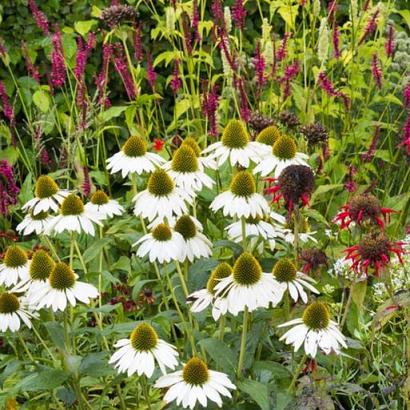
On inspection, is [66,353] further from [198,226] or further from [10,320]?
[198,226]

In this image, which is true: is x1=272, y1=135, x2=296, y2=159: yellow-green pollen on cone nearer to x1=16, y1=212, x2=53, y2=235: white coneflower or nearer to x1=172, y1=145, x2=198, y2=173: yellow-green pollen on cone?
x1=172, y1=145, x2=198, y2=173: yellow-green pollen on cone

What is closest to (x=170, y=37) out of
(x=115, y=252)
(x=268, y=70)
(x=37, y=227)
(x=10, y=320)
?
(x=268, y=70)

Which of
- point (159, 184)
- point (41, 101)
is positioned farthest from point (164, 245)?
point (41, 101)

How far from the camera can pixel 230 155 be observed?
2426 mm

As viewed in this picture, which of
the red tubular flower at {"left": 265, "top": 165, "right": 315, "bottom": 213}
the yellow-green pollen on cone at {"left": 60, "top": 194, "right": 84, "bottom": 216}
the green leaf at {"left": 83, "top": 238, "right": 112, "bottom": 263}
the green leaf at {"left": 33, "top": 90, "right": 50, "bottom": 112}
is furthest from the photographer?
the green leaf at {"left": 33, "top": 90, "right": 50, "bottom": 112}

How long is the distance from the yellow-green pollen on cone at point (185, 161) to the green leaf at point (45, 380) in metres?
0.56

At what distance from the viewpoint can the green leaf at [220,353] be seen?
86.5 inches

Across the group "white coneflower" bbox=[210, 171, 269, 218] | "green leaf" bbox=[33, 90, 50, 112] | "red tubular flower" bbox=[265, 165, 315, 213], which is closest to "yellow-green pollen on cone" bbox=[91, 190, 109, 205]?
"white coneflower" bbox=[210, 171, 269, 218]

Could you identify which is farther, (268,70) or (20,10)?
(20,10)

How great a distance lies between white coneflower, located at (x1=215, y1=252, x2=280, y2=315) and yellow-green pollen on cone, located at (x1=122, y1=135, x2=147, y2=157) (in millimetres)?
554

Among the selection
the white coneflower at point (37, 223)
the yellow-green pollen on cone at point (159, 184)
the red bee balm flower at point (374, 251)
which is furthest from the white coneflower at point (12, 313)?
the red bee balm flower at point (374, 251)

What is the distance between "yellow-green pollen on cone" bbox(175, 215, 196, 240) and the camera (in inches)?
94.6

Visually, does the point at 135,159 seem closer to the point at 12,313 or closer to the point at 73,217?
the point at 73,217

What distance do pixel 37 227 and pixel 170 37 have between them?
5.42ft
